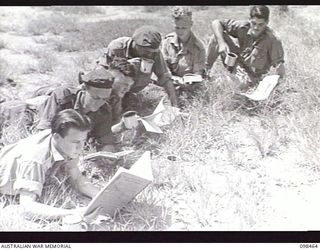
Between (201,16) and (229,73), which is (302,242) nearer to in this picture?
(229,73)

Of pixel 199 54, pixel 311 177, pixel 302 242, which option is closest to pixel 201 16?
pixel 199 54

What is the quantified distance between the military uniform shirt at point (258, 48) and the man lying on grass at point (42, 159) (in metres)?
0.75

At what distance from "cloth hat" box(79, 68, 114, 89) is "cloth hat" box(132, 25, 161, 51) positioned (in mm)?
186

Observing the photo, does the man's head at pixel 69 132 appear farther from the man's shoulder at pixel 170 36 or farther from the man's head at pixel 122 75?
the man's shoulder at pixel 170 36

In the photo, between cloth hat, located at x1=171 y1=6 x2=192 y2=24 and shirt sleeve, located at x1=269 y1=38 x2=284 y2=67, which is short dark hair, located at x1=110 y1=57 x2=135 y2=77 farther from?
shirt sleeve, located at x1=269 y1=38 x2=284 y2=67

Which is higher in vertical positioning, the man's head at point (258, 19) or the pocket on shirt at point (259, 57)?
Answer: the man's head at point (258, 19)

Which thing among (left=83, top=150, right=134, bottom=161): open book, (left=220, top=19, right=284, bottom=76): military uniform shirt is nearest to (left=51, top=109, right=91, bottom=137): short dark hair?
(left=83, top=150, right=134, bottom=161): open book

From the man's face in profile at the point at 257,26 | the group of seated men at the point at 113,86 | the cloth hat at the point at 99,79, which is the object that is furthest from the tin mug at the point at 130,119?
the man's face in profile at the point at 257,26

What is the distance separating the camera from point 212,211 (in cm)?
210

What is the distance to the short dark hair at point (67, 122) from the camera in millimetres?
1949

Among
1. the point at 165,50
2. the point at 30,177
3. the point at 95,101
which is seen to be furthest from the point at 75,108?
the point at 165,50

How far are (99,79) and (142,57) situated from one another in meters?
0.23

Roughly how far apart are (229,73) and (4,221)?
1041 mm

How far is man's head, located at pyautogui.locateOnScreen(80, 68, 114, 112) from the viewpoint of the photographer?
2109 mm
